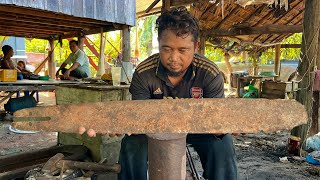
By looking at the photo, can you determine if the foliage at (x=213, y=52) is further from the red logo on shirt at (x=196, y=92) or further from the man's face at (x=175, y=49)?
the man's face at (x=175, y=49)

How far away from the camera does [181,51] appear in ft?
5.92

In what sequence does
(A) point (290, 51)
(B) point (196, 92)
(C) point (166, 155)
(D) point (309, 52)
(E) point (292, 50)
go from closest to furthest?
(C) point (166, 155), (B) point (196, 92), (D) point (309, 52), (E) point (292, 50), (A) point (290, 51)

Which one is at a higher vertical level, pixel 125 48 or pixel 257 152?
pixel 125 48

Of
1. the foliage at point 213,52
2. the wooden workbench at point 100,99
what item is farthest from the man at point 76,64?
the foliage at point 213,52

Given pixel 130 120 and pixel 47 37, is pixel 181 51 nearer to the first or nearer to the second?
pixel 130 120

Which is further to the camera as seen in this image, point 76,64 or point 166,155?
point 76,64

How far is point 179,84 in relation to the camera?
2.14 m

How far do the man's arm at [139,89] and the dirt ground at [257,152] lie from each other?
6.29 ft

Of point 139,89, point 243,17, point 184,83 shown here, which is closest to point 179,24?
point 184,83

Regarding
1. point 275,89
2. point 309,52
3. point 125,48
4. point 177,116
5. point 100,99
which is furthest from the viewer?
point 275,89

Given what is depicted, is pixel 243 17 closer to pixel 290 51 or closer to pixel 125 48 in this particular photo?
pixel 125 48

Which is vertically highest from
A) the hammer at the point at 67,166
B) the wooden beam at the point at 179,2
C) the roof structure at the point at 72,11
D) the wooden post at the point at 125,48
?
the wooden beam at the point at 179,2

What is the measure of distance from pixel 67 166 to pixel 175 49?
1.43 metres

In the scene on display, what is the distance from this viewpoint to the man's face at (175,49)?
177 cm
